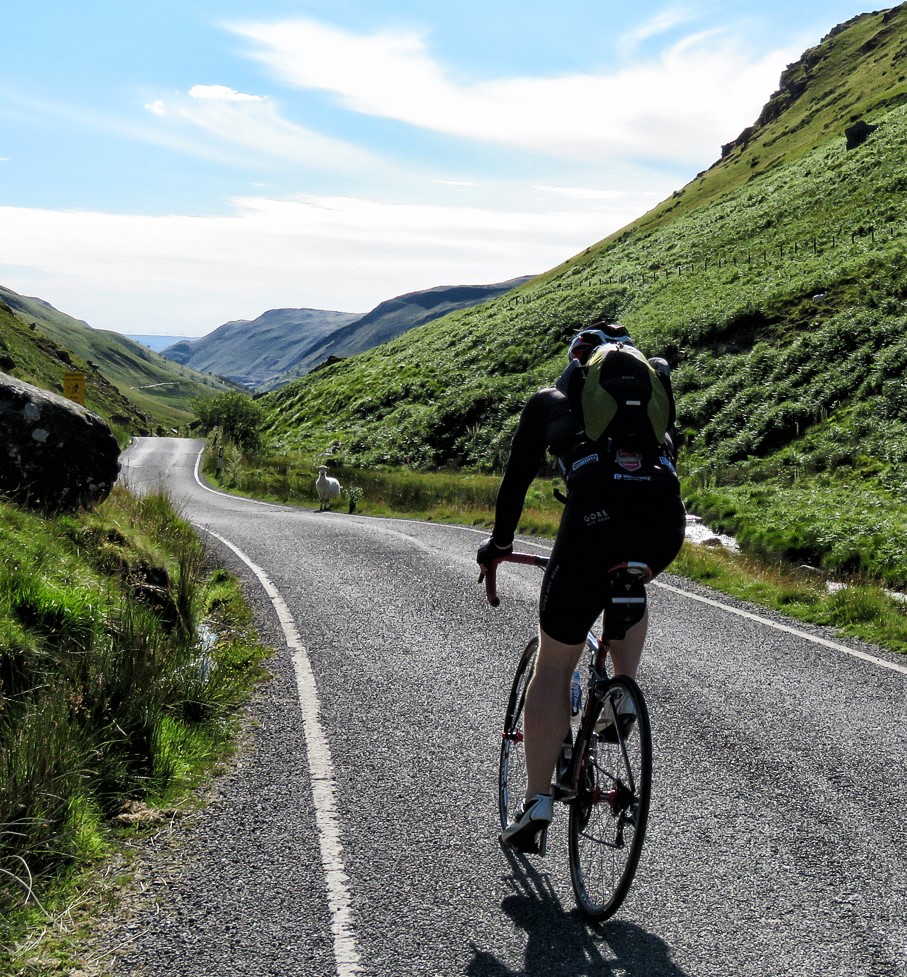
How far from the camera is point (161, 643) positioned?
6.12m

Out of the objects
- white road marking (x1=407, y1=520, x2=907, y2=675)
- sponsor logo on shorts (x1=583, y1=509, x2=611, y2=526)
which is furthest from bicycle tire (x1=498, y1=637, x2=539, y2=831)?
white road marking (x1=407, y1=520, x2=907, y2=675)

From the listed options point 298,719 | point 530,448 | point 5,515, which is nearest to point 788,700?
point 298,719

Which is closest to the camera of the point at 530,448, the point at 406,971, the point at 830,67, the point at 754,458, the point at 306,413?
the point at 406,971

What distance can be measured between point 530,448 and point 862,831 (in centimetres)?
256

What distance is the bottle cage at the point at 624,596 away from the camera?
324cm

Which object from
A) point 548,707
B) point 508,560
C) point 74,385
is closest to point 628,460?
point 508,560

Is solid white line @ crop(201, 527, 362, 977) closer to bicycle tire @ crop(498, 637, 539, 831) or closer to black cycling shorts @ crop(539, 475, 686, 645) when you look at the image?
bicycle tire @ crop(498, 637, 539, 831)

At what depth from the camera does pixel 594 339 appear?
3.60m

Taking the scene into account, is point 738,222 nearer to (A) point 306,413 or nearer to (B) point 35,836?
(A) point 306,413

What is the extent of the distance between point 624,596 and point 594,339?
1065 mm

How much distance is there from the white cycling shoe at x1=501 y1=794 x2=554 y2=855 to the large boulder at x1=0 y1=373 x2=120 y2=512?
6.84 metres

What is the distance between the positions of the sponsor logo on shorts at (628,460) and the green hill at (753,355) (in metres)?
10.5

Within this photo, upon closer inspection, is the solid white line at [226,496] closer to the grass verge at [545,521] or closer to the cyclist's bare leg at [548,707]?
the grass verge at [545,521]

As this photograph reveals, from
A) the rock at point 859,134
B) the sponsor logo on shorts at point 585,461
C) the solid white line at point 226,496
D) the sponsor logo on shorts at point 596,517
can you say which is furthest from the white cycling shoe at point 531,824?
the rock at point 859,134
